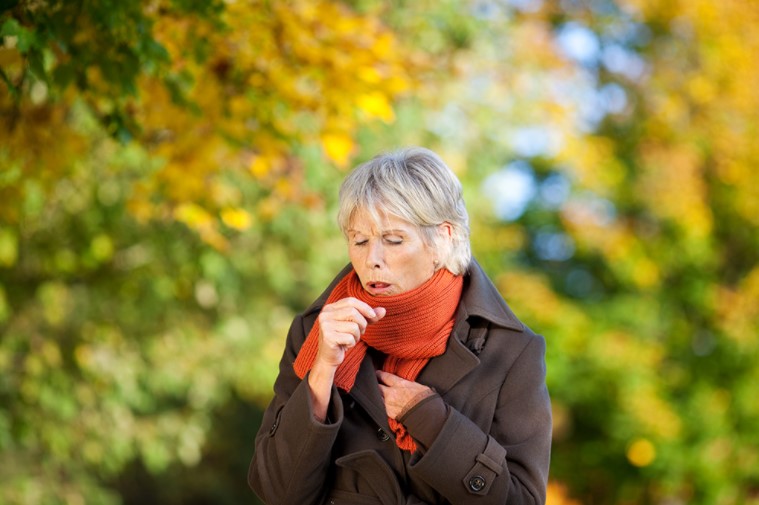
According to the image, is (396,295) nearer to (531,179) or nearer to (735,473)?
(735,473)

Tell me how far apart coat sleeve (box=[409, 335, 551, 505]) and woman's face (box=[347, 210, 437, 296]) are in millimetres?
294

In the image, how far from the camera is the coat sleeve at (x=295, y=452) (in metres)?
2.28

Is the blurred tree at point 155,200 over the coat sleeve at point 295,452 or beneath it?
beneath

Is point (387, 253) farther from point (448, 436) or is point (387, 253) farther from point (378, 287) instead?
point (448, 436)

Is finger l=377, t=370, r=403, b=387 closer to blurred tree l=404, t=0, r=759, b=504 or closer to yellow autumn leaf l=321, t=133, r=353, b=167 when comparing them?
yellow autumn leaf l=321, t=133, r=353, b=167

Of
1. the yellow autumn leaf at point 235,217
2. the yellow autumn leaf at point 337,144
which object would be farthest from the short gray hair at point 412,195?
the yellow autumn leaf at point 235,217

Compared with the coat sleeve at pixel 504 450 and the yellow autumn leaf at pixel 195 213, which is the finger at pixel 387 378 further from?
the yellow autumn leaf at pixel 195 213

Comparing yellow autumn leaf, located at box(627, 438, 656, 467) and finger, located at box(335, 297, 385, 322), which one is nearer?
finger, located at box(335, 297, 385, 322)

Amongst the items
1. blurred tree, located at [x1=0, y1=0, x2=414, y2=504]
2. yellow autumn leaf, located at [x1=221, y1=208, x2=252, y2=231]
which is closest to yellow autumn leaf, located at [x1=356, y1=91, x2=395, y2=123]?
blurred tree, located at [x1=0, y1=0, x2=414, y2=504]

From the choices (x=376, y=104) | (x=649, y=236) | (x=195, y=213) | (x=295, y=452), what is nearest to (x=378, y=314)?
(x=295, y=452)

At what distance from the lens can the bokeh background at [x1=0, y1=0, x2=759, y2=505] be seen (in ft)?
14.5

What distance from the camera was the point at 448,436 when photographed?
225 cm

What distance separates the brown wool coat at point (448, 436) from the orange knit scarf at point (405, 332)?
31 mm

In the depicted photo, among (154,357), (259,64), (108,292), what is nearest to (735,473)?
(154,357)
